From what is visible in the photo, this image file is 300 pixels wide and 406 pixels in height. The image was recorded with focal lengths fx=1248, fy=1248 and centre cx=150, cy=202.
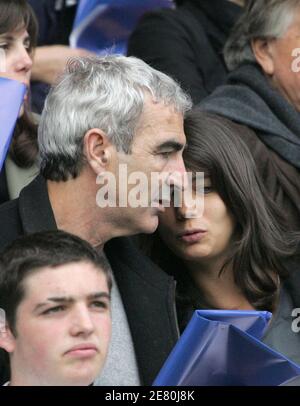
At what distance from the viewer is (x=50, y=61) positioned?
544cm

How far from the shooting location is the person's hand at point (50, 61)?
543 centimetres

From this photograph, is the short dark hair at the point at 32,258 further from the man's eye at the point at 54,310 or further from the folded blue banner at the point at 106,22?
the folded blue banner at the point at 106,22

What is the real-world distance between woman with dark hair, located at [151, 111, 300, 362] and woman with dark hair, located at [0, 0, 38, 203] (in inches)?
22.7

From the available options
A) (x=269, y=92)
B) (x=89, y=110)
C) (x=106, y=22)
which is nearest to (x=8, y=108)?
(x=89, y=110)

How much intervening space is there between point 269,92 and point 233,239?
2.49 ft

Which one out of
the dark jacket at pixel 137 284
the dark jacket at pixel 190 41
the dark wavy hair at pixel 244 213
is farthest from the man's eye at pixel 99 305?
the dark jacket at pixel 190 41

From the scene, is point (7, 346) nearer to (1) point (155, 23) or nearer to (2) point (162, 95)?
(2) point (162, 95)

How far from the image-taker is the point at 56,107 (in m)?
4.10

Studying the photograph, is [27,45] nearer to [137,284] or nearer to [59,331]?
[137,284]

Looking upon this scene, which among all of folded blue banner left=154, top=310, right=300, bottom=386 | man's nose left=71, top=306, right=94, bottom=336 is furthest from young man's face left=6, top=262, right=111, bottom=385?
folded blue banner left=154, top=310, right=300, bottom=386

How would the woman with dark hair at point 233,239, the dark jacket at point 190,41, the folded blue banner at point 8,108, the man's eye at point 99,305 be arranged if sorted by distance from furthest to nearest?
the dark jacket at point 190,41 → the woman with dark hair at point 233,239 → the folded blue banner at point 8,108 → the man's eye at point 99,305

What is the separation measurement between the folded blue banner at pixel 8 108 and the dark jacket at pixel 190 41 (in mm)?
1258
